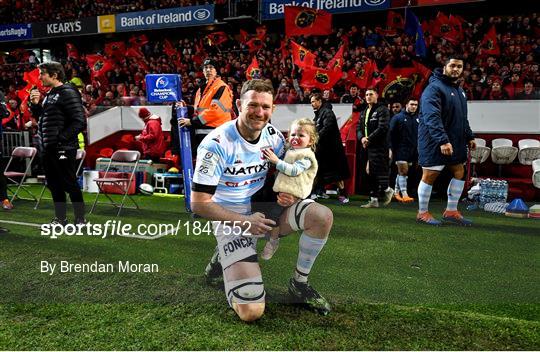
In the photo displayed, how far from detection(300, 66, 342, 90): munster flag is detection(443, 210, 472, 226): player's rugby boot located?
469cm

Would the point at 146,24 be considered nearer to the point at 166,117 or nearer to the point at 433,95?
the point at 166,117

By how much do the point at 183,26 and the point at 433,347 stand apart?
58.5 ft

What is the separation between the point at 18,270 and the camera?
11.2 ft

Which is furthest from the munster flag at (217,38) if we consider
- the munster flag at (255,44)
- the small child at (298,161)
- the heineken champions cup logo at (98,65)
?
the small child at (298,161)

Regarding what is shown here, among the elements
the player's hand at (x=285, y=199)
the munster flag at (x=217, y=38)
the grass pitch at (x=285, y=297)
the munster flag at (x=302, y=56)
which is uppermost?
the munster flag at (x=217, y=38)

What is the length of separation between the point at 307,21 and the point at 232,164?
9283 mm

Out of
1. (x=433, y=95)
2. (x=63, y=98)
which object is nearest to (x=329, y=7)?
(x=433, y=95)

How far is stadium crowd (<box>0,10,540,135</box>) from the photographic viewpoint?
371 inches

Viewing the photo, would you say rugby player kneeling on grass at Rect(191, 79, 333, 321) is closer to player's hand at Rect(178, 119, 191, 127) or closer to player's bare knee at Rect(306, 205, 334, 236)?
player's bare knee at Rect(306, 205, 334, 236)

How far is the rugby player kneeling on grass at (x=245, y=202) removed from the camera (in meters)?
2.33

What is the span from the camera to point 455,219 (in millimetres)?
5141

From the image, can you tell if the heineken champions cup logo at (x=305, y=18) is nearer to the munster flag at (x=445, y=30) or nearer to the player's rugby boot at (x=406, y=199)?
the munster flag at (x=445, y=30)

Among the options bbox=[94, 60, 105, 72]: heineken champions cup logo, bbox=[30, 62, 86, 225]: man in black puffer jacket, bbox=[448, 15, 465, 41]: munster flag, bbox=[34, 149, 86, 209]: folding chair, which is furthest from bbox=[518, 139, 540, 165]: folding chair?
bbox=[94, 60, 105, 72]: heineken champions cup logo

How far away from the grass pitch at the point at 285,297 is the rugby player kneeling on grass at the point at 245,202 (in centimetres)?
21
